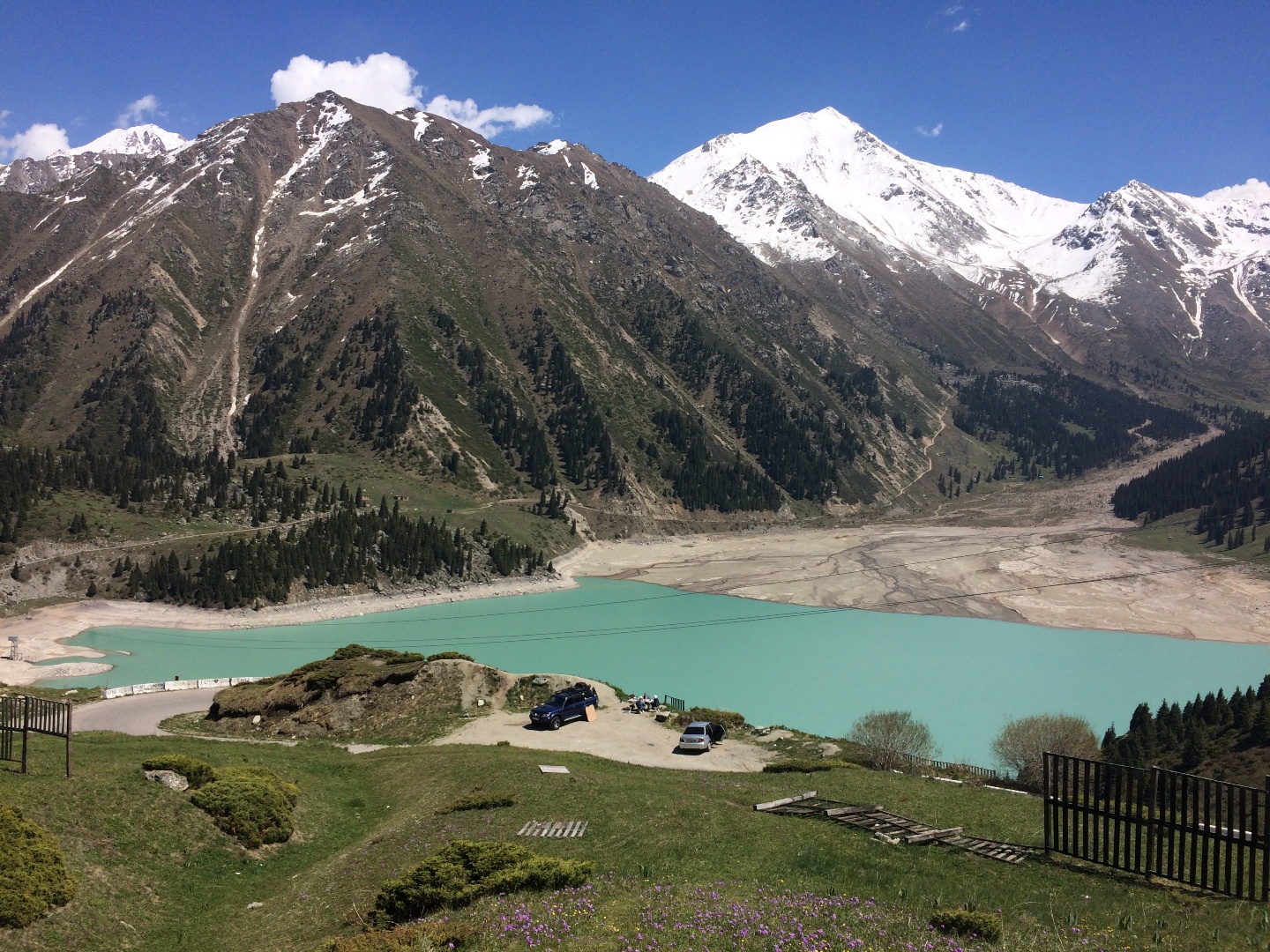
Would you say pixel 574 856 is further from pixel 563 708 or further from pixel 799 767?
pixel 563 708

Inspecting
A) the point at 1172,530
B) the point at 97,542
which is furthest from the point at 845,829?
the point at 1172,530

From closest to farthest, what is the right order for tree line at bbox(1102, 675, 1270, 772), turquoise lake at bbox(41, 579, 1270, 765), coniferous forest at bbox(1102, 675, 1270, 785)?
coniferous forest at bbox(1102, 675, 1270, 785)
tree line at bbox(1102, 675, 1270, 772)
turquoise lake at bbox(41, 579, 1270, 765)

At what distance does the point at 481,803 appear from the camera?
70.8 feet

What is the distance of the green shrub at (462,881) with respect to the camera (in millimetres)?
13359

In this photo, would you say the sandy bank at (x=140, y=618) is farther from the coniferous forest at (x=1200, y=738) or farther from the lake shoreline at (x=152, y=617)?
the coniferous forest at (x=1200, y=738)

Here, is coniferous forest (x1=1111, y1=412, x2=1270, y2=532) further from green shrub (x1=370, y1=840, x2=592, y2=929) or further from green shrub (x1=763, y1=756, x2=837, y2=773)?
green shrub (x1=370, y1=840, x2=592, y2=929)

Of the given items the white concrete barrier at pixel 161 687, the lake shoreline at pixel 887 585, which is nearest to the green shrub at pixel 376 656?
the white concrete barrier at pixel 161 687

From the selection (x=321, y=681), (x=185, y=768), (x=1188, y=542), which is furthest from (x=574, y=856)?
(x=1188, y=542)

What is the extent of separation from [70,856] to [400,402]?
154511mm

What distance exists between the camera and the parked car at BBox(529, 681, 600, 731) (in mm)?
39688

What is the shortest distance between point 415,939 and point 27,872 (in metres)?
7.02

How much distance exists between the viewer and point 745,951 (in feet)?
33.6

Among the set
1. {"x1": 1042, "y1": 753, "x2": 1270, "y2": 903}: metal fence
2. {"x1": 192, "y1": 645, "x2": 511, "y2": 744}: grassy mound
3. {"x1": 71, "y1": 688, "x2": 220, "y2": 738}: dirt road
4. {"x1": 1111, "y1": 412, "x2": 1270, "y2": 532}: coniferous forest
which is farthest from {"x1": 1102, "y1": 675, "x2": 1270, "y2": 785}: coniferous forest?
{"x1": 1111, "y1": 412, "x2": 1270, "y2": 532}: coniferous forest

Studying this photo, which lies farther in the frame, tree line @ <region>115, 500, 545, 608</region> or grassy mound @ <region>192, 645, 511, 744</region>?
tree line @ <region>115, 500, 545, 608</region>
